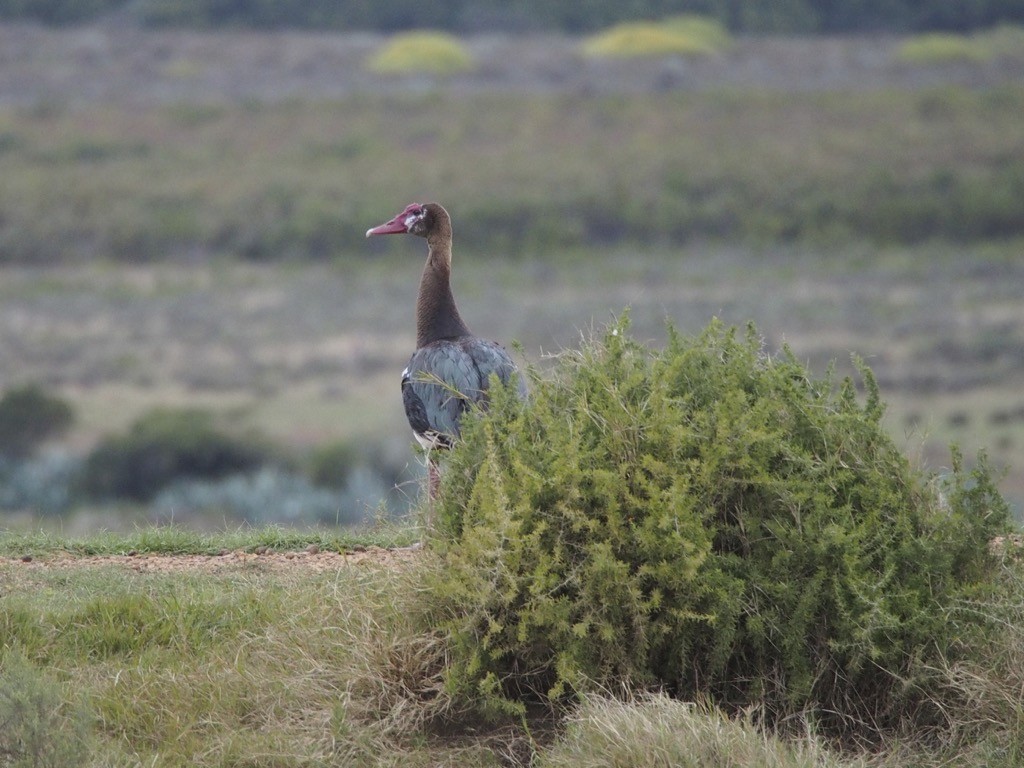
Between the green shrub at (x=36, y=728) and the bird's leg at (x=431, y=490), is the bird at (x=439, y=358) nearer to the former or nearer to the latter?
the bird's leg at (x=431, y=490)

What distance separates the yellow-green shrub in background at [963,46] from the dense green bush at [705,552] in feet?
114

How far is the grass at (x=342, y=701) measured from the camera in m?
5.28

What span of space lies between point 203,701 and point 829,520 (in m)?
2.82

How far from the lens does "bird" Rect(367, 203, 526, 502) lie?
800 cm

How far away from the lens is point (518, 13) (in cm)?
4025

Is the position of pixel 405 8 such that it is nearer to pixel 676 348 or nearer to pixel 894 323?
pixel 894 323

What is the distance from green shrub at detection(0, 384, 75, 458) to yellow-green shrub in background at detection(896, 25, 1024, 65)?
24.9m

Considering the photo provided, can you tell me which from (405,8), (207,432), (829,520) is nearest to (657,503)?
(829,520)

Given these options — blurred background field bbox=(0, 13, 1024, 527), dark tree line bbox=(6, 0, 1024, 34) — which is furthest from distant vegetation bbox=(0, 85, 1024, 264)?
dark tree line bbox=(6, 0, 1024, 34)

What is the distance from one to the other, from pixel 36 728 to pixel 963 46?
3814 centimetres

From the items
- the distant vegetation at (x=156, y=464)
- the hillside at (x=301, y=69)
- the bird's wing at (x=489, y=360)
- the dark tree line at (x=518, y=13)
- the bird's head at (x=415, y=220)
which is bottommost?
the distant vegetation at (x=156, y=464)

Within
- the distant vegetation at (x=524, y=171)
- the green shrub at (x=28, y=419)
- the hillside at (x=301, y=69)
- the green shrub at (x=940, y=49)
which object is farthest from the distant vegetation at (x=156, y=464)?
the green shrub at (x=940, y=49)

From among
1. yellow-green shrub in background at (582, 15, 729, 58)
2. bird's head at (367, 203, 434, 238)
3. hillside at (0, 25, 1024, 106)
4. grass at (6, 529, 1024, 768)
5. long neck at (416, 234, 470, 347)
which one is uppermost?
yellow-green shrub in background at (582, 15, 729, 58)

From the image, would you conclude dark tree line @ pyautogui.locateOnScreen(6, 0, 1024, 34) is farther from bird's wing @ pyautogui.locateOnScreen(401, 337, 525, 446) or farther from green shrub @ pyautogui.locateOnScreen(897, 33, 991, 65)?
bird's wing @ pyautogui.locateOnScreen(401, 337, 525, 446)
